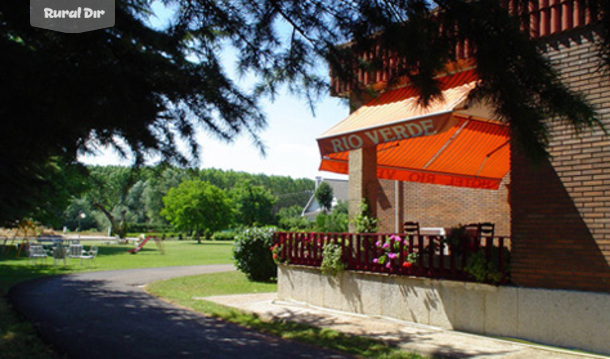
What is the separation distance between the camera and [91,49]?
4.84m

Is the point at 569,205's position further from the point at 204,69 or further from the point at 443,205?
the point at 443,205

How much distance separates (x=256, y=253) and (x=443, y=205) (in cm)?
590

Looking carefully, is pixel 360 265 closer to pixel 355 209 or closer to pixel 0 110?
pixel 355 209

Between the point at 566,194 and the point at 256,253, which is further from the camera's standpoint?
the point at 256,253

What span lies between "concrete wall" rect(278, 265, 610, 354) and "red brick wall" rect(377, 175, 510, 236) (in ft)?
13.7

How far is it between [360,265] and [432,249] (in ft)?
5.75

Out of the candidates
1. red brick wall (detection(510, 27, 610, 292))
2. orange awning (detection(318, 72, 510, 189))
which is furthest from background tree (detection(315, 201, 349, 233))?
red brick wall (detection(510, 27, 610, 292))

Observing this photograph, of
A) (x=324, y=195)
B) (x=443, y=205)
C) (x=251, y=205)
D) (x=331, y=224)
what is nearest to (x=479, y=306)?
(x=443, y=205)

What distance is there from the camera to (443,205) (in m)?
15.5

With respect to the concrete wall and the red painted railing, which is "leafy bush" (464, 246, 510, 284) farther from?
the concrete wall

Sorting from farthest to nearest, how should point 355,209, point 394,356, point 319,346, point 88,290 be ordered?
point 88,290
point 355,209
point 319,346
point 394,356

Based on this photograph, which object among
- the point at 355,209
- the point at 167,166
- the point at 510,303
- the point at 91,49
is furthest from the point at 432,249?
the point at 91,49

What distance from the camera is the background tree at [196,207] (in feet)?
205

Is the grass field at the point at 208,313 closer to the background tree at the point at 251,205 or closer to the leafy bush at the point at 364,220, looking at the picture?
the leafy bush at the point at 364,220
